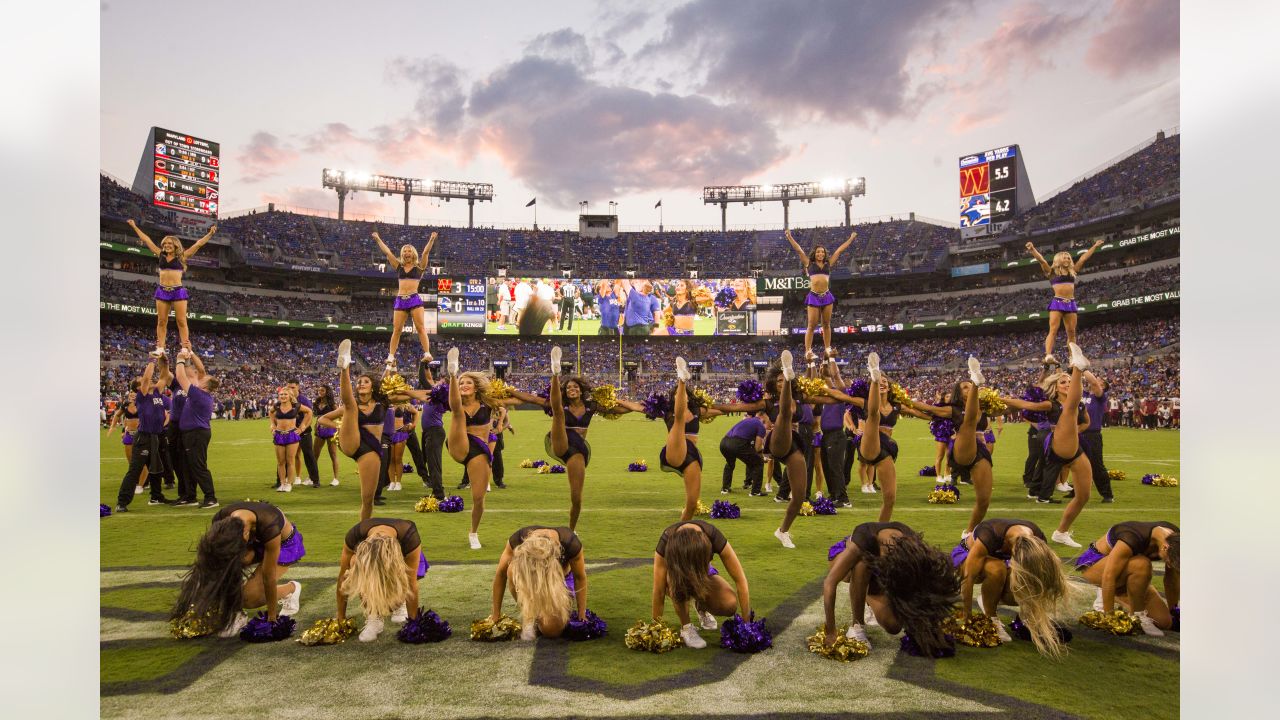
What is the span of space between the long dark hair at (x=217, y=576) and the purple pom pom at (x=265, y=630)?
0.16 m

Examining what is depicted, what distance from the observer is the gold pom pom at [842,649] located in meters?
4.05

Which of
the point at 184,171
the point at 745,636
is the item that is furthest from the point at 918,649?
the point at 184,171

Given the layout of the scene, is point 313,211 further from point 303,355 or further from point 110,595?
point 110,595

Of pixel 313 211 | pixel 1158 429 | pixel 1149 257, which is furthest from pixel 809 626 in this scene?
pixel 313 211

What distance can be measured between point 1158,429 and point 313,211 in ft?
171

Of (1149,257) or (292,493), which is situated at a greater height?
(1149,257)

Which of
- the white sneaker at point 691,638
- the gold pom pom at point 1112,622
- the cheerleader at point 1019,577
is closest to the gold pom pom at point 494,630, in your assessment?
the white sneaker at point 691,638

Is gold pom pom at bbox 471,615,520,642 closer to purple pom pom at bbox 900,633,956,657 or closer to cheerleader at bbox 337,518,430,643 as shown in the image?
cheerleader at bbox 337,518,430,643

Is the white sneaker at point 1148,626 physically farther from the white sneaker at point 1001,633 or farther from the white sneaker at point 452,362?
the white sneaker at point 452,362

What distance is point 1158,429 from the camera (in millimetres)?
23859

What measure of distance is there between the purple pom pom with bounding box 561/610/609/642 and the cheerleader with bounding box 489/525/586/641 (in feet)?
0.14

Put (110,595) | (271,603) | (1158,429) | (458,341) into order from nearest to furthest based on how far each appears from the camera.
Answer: (271,603) < (110,595) < (1158,429) < (458,341)

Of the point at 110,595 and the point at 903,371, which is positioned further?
the point at 903,371

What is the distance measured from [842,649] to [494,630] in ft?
7.49
